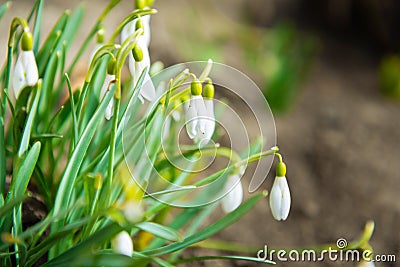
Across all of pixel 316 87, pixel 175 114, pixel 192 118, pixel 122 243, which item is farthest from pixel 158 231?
pixel 316 87

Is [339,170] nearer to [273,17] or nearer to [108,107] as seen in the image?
[108,107]

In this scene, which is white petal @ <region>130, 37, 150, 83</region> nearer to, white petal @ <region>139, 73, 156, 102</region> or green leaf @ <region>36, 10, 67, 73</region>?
white petal @ <region>139, 73, 156, 102</region>

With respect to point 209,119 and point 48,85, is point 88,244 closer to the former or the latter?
point 209,119

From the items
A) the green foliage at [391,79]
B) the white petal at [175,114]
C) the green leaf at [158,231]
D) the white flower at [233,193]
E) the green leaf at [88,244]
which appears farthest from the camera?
the green foliage at [391,79]

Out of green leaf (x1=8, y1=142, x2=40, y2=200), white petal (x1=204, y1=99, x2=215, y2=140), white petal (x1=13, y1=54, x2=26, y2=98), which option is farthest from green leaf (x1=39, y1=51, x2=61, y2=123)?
white petal (x1=204, y1=99, x2=215, y2=140)

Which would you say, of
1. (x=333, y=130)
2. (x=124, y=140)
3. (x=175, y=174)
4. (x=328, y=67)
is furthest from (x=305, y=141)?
(x=124, y=140)

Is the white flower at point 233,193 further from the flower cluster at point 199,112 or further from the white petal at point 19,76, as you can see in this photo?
the white petal at point 19,76

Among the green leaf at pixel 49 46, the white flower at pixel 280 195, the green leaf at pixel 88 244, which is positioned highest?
the green leaf at pixel 49 46

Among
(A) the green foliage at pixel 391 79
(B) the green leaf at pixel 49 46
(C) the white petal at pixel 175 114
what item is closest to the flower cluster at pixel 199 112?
(C) the white petal at pixel 175 114
